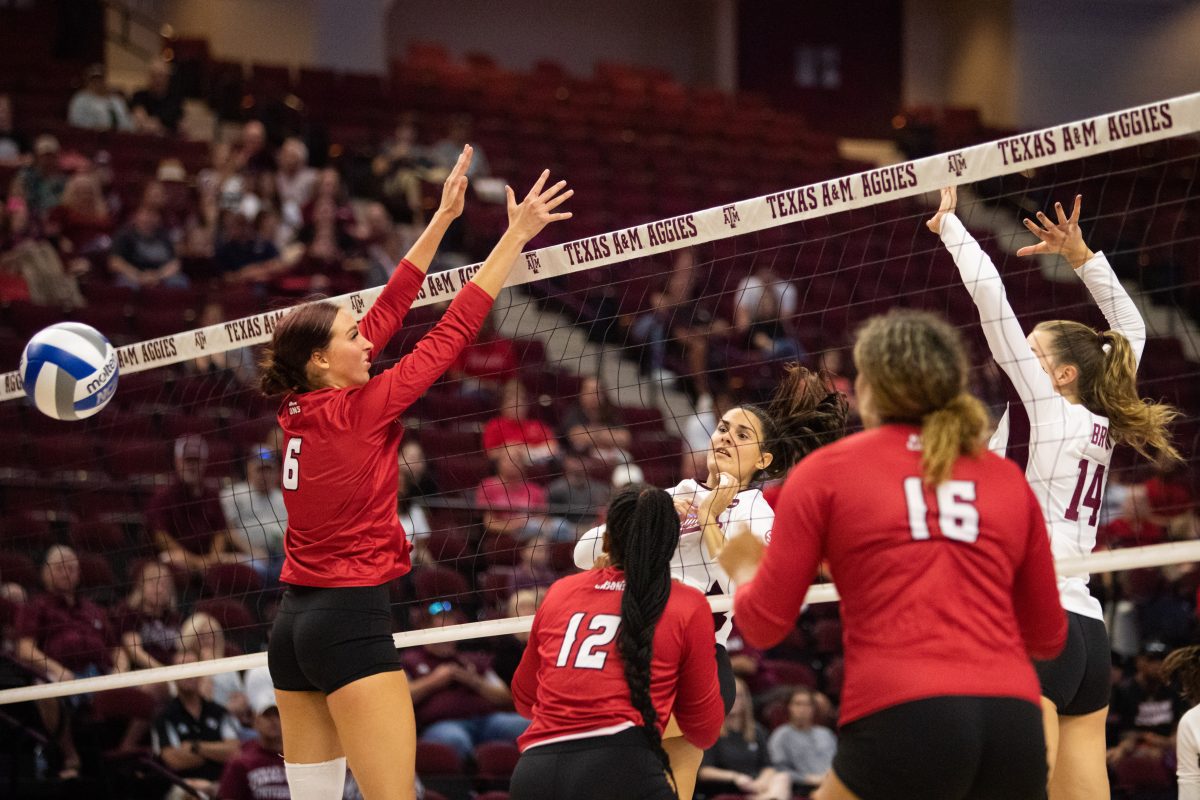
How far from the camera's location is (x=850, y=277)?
13.9 meters

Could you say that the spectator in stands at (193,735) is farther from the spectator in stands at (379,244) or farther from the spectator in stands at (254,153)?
the spectator in stands at (254,153)

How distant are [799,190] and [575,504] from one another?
A: 4827 millimetres

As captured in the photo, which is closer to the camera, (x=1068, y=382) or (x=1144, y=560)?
(x=1144, y=560)

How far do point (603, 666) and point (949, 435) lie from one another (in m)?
1.23

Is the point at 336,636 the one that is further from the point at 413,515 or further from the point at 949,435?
the point at 413,515

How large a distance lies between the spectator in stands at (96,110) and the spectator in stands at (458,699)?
24.3 feet

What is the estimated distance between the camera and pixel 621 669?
3639 millimetres

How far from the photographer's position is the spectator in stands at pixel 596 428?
31.2 feet

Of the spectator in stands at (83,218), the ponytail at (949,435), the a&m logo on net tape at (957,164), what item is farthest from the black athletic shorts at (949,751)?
the spectator in stands at (83,218)

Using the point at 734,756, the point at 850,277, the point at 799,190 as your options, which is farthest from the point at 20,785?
the point at 850,277

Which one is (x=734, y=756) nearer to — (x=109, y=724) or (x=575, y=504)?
(x=575, y=504)

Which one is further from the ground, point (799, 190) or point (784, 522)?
point (799, 190)

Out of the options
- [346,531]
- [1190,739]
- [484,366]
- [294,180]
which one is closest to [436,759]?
[346,531]

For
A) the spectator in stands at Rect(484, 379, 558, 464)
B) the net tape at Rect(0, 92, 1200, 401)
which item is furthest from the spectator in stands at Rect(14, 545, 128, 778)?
the spectator in stands at Rect(484, 379, 558, 464)
